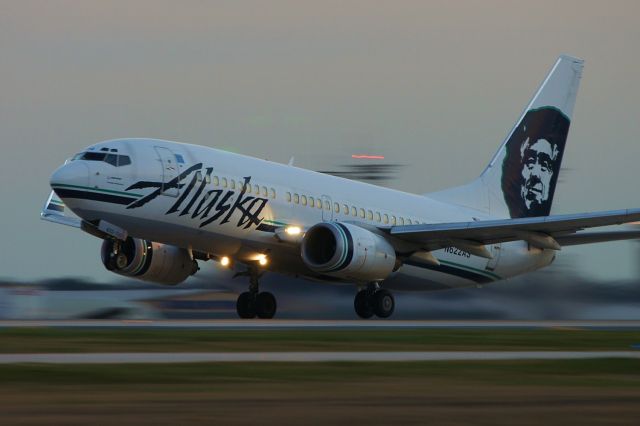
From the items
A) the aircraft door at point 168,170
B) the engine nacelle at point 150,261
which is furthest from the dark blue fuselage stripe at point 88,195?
the engine nacelle at point 150,261

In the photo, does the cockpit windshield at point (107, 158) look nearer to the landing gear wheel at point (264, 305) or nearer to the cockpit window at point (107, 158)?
the cockpit window at point (107, 158)

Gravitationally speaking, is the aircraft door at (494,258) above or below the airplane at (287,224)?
above

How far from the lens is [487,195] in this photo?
1667 inches

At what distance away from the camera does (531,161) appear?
1715 inches

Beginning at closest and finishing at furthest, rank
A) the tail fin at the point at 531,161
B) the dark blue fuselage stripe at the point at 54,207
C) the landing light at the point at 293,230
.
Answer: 1. the landing light at the point at 293,230
2. the dark blue fuselage stripe at the point at 54,207
3. the tail fin at the point at 531,161

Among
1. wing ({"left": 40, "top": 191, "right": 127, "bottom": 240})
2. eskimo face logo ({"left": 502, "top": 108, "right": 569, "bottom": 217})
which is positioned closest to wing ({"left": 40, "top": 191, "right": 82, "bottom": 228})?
wing ({"left": 40, "top": 191, "right": 127, "bottom": 240})

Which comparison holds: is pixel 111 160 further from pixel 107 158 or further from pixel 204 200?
pixel 204 200

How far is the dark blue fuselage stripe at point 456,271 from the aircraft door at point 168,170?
28.5 ft

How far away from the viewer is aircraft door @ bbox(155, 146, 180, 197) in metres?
31.7

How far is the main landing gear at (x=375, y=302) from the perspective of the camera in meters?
36.2
